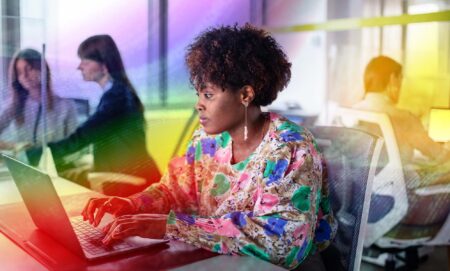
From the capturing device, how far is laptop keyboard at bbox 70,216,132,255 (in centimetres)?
97

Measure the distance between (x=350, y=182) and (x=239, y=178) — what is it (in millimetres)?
274

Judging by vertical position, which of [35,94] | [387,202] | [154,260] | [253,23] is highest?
[253,23]

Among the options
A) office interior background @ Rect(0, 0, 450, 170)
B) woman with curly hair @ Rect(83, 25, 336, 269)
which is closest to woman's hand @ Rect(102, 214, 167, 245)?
woman with curly hair @ Rect(83, 25, 336, 269)

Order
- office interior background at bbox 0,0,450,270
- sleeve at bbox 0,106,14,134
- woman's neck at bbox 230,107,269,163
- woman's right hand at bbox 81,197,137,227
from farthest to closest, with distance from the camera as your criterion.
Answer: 1. office interior background at bbox 0,0,450,270
2. sleeve at bbox 0,106,14,134
3. woman's neck at bbox 230,107,269,163
4. woman's right hand at bbox 81,197,137,227

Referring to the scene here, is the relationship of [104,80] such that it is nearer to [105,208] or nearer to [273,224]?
[105,208]

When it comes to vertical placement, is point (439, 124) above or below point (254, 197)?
above

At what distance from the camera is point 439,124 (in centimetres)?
210

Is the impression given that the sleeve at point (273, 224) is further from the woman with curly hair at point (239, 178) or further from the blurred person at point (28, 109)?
the blurred person at point (28, 109)

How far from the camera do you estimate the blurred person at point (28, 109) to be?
1763 mm

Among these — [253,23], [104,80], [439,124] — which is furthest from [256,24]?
[439,124]

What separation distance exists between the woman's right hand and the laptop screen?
139 centimetres

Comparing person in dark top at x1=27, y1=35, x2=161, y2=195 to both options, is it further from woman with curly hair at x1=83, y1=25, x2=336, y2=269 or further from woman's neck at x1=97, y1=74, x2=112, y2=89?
woman with curly hair at x1=83, y1=25, x2=336, y2=269

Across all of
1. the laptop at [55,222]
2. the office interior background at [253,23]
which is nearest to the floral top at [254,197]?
the laptop at [55,222]

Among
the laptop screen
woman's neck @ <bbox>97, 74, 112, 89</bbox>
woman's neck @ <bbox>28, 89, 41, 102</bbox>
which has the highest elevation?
woman's neck @ <bbox>97, 74, 112, 89</bbox>
